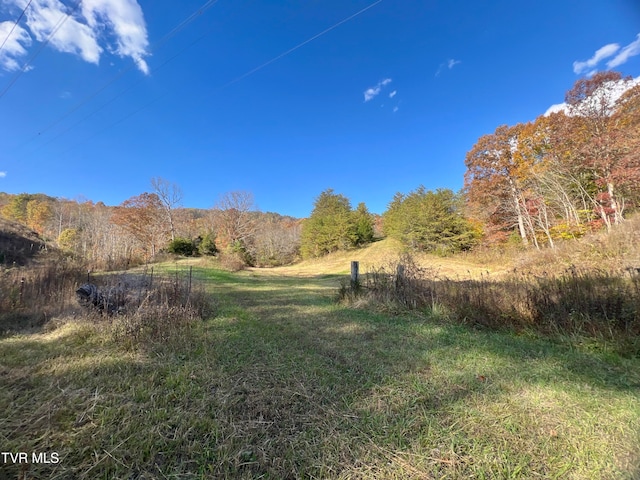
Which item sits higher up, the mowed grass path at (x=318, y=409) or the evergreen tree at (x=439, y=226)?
the evergreen tree at (x=439, y=226)

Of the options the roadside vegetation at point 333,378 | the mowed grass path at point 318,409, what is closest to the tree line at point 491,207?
A: the roadside vegetation at point 333,378

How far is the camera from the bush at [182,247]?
19497mm

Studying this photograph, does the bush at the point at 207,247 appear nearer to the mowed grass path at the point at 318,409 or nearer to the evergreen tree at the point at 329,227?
the evergreen tree at the point at 329,227

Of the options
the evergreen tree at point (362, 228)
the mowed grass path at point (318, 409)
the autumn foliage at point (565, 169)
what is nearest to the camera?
the mowed grass path at point (318, 409)

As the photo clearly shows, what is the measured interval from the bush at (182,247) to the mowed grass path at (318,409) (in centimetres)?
1831

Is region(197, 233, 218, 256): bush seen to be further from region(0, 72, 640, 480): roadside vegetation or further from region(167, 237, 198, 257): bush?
region(0, 72, 640, 480): roadside vegetation

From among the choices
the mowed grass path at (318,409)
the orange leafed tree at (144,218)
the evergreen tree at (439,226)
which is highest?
the orange leafed tree at (144,218)

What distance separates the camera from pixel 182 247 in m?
19.9

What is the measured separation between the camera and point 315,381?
2139 millimetres

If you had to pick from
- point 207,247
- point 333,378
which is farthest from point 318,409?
point 207,247

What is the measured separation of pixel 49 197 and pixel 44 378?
4627cm

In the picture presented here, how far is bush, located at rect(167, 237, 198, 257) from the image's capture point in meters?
19.5

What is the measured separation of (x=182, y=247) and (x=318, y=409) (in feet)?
69.2

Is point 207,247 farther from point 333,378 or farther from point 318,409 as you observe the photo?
point 318,409
